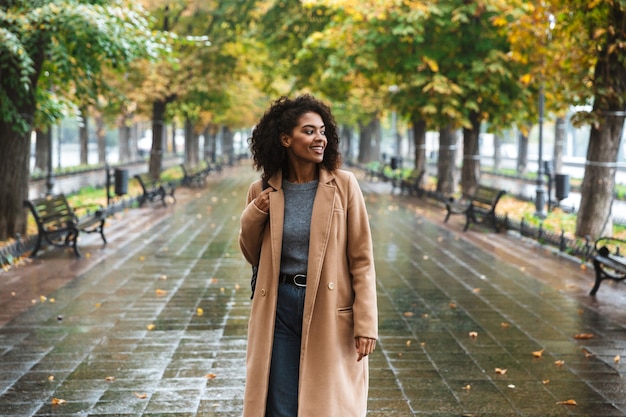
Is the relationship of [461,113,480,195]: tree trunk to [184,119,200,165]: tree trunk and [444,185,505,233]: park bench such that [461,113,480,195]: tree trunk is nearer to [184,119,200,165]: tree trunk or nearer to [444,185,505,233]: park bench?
[444,185,505,233]: park bench

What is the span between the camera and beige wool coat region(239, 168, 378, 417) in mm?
3777

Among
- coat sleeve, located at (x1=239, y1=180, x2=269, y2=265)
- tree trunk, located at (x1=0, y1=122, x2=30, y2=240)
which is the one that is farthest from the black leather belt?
tree trunk, located at (x1=0, y1=122, x2=30, y2=240)

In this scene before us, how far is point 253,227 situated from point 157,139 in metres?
27.8

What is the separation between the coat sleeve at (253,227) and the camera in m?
3.89

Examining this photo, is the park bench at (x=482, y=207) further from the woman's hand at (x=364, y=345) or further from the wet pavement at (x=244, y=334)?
the woman's hand at (x=364, y=345)

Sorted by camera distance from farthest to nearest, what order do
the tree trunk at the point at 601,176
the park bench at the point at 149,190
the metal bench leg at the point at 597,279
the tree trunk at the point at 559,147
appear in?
the tree trunk at the point at 559,147 < the park bench at the point at 149,190 < the tree trunk at the point at 601,176 < the metal bench leg at the point at 597,279

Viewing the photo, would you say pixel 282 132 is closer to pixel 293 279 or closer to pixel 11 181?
pixel 293 279

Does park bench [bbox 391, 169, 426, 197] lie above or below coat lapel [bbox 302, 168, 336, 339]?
below

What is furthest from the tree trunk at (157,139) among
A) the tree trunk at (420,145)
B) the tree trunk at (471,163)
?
the tree trunk at (471,163)

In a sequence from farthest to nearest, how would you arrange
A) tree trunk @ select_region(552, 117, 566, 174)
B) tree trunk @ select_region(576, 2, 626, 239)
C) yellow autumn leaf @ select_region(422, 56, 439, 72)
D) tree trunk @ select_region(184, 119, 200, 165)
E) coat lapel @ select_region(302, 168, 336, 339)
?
tree trunk @ select_region(184, 119, 200, 165)
tree trunk @ select_region(552, 117, 566, 174)
yellow autumn leaf @ select_region(422, 56, 439, 72)
tree trunk @ select_region(576, 2, 626, 239)
coat lapel @ select_region(302, 168, 336, 339)

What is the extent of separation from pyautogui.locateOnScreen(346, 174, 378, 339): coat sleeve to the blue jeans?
25cm

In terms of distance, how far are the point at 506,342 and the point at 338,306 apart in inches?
168

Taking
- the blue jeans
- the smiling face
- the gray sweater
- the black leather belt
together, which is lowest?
the blue jeans

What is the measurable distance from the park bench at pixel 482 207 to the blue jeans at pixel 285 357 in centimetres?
1335
